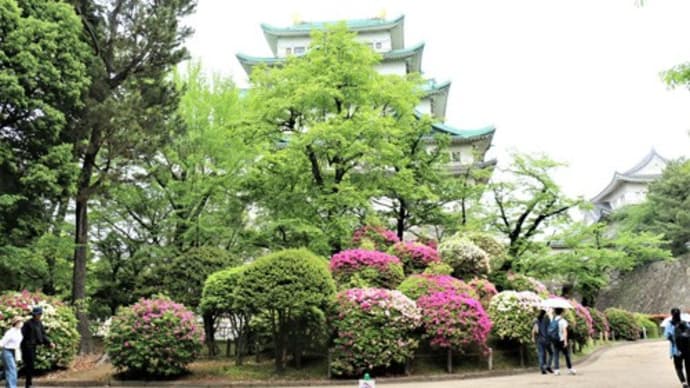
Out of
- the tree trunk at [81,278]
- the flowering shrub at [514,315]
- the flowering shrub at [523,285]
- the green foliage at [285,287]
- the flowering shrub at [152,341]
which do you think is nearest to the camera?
the green foliage at [285,287]

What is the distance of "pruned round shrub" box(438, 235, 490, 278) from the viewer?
51.1 ft

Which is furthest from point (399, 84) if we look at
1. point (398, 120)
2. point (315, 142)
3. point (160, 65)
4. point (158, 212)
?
point (158, 212)

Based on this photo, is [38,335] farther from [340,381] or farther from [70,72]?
[70,72]

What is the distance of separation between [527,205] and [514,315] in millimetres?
6568

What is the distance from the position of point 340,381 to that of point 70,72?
1001 centimetres

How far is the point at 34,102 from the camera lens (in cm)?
1302

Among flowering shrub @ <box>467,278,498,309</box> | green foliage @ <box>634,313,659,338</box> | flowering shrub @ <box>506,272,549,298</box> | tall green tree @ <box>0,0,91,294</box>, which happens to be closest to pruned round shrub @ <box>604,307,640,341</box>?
green foliage @ <box>634,313,659,338</box>

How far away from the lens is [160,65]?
54.0ft

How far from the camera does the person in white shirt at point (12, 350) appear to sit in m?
9.20

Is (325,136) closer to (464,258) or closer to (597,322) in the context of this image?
(464,258)

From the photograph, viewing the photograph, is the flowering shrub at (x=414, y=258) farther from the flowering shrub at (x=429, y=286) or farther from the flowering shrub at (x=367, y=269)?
the flowering shrub at (x=429, y=286)

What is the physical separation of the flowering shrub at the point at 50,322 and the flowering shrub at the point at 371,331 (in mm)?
6299

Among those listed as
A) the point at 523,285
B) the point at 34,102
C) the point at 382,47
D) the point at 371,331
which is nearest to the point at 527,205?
the point at 523,285

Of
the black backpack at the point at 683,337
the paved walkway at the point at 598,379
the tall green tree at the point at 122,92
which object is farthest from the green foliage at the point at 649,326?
the tall green tree at the point at 122,92
